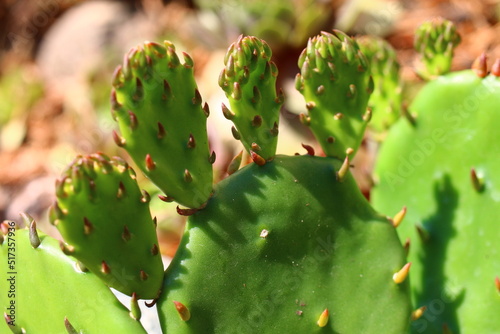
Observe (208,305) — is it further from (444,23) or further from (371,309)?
(444,23)

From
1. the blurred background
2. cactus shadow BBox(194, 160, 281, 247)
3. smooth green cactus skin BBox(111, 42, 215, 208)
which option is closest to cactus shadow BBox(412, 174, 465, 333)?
cactus shadow BBox(194, 160, 281, 247)

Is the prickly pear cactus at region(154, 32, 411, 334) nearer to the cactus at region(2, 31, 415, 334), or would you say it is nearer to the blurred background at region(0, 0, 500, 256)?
the cactus at region(2, 31, 415, 334)

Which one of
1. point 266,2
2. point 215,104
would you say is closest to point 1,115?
point 215,104

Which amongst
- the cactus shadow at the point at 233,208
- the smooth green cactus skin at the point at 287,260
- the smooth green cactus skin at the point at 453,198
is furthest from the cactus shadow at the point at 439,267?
the cactus shadow at the point at 233,208

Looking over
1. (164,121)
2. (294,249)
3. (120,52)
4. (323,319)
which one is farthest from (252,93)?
(120,52)

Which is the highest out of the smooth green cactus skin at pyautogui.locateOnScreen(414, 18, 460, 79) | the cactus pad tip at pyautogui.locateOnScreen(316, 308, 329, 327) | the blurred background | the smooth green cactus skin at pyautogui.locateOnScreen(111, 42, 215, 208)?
the smooth green cactus skin at pyautogui.locateOnScreen(111, 42, 215, 208)

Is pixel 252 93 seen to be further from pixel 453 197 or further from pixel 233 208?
pixel 453 197

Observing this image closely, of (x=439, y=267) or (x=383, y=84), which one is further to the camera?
(x=383, y=84)
